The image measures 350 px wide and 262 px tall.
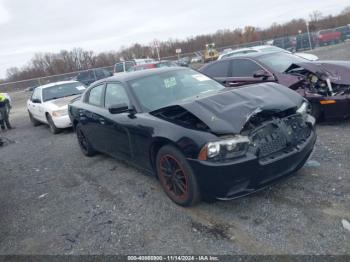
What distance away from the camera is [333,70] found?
600cm

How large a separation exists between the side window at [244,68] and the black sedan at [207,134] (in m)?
2.67

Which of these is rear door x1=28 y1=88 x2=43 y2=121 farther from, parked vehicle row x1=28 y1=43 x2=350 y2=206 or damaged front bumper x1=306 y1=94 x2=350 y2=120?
damaged front bumper x1=306 y1=94 x2=350 y2=120

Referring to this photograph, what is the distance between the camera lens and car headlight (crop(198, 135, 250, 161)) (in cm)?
324

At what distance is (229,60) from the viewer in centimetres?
797

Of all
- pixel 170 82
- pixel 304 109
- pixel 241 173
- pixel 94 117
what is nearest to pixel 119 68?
pixel 94 117

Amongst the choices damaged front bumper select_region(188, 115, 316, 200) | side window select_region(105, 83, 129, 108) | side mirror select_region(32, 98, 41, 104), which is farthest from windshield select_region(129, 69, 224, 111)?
side mirror select_region(32, 98, 41, 104)

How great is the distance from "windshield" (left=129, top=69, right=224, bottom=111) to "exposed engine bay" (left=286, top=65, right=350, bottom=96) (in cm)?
218

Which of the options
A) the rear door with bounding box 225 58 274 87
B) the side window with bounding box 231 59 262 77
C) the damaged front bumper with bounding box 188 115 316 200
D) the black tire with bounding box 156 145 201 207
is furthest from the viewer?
the side window with bounding box 231 59 262 77

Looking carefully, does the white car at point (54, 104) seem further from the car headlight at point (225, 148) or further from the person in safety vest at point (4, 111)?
the car headlight at point (225, 148)

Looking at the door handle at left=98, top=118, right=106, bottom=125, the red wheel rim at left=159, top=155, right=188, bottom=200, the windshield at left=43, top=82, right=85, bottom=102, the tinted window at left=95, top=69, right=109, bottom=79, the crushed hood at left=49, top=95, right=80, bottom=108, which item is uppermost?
the tinted window at left=95, top=69, right=109, bottom=79

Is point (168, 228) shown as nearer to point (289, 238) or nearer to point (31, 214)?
point (289, 238)

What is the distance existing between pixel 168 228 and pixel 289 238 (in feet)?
4.09

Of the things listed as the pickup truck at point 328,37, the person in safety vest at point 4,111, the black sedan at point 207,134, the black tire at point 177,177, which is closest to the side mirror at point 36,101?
the person in safety vest at point 4,111

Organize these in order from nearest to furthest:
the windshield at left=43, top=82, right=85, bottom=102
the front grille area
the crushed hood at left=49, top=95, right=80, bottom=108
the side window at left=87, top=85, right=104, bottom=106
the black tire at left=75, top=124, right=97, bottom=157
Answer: the front grille area, the side window at left=87, top=85, right=104, bottom=106, the black tire at left=75, top=124, right=97, bottom=157, the crushed hood at left=49, top=95, right=80, bottom=108, the windshield at left=43, top=82, right=85, bottom=102
